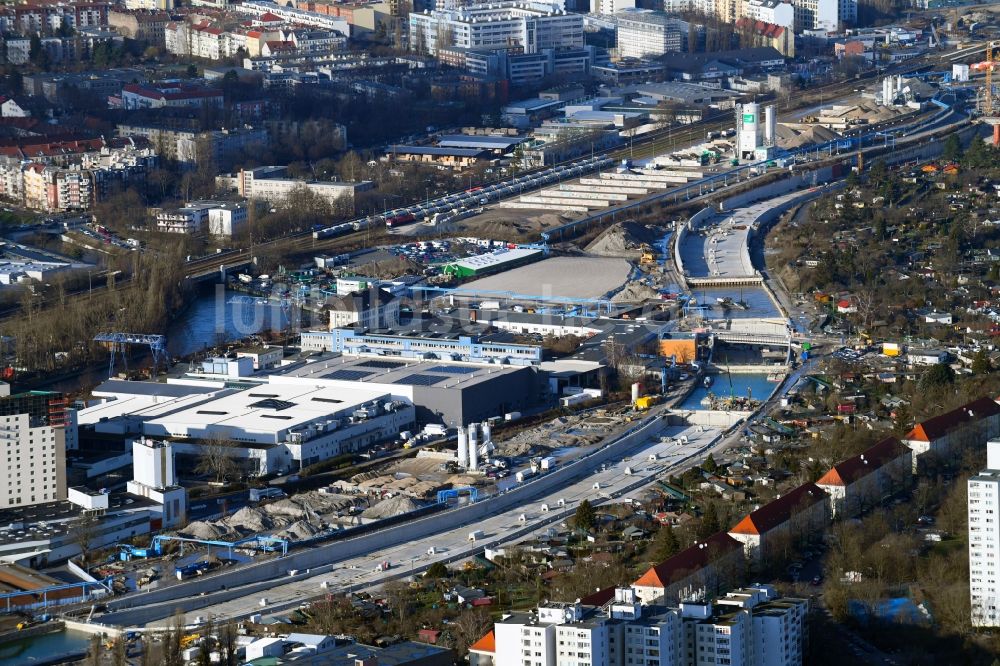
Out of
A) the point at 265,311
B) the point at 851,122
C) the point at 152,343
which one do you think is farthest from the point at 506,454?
the point at 851,122

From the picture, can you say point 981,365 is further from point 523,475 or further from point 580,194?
point 580,194

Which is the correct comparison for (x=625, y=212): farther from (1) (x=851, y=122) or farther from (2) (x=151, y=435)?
(2) (x=151, y=435)

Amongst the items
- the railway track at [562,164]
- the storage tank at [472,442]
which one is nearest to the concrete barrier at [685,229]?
the railway track at [562,164]

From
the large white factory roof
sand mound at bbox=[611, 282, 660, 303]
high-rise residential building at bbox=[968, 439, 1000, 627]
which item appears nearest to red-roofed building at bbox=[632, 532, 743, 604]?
A: high-rise residential building at bbox=[968, 439, 1000, 627]

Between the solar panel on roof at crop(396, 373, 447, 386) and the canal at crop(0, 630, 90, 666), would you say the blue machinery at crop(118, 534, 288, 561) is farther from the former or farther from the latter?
the solar panel on roof at crop(396, 373, 447, 386)

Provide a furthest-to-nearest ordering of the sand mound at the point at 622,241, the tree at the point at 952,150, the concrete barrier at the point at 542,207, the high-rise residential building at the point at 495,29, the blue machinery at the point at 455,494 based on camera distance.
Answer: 1. the high-rise residential building at the point at 495,29
2. the tree at the point at 952,150
3. the concrete barrier at the point at 542,207
4. the sand mound at the point at 622,241
5. the blue machinery at the point at 455,494

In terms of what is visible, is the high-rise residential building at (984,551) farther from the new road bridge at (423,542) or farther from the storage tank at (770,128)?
the storage tank at (770,128)
